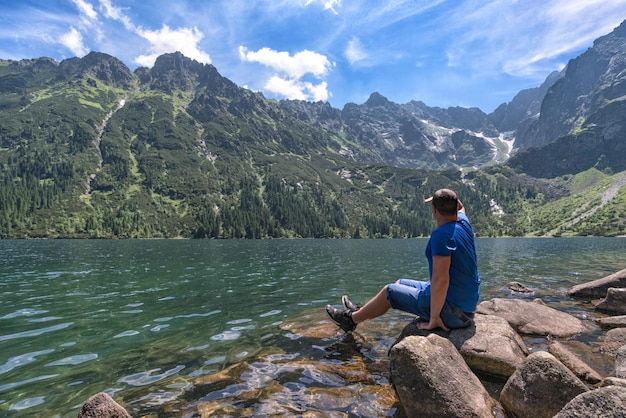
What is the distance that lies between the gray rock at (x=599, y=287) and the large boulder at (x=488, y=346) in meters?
15.4

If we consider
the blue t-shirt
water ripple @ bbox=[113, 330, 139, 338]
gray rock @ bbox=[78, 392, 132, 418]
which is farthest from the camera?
water ripple @ bbox=[113, 330, 139, 338]

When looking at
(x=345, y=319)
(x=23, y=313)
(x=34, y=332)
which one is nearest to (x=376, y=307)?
(x=345, y=319)

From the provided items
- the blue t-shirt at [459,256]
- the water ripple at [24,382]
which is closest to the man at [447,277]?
the blue t-shirt at [459,256]

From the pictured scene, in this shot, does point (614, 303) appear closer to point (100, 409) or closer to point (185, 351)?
point (185, 351)

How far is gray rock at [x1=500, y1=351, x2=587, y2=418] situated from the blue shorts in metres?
2.10

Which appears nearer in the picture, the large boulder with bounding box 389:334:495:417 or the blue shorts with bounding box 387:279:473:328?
the large boulder with bounding box 389:334:495:417

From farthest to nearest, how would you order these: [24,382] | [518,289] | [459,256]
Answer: [518,289] → [24,382] → [459,256]

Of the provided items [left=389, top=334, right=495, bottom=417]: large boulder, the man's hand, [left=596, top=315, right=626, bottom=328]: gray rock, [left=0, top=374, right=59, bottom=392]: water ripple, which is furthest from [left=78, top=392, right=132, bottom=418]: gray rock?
[left=596, top=315, right=626, bottom=328]: gray rock

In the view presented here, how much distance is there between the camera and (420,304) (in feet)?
30.9

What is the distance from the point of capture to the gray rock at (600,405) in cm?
436

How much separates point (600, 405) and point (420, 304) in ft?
16.2

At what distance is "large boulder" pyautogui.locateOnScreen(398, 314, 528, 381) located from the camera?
9.10 metres

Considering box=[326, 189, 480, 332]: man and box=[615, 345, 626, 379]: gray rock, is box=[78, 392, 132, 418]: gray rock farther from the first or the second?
box=[615, 345, 626, 379]: gray rock

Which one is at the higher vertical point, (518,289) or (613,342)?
(613,342)
